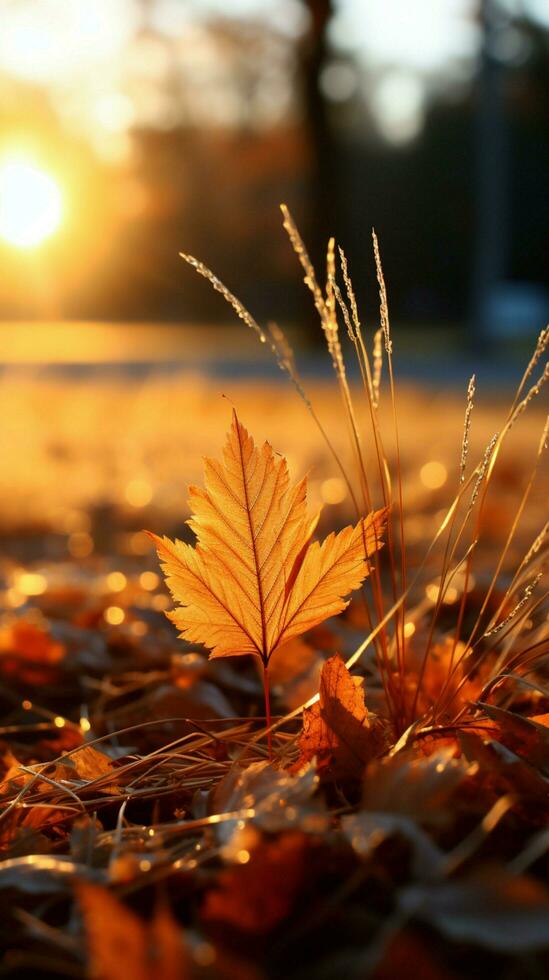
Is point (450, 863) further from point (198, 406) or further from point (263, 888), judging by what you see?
point (198, 406)

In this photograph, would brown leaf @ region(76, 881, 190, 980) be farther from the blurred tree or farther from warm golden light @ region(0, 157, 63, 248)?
warm golden light @ region(0, 157, 63, 248)

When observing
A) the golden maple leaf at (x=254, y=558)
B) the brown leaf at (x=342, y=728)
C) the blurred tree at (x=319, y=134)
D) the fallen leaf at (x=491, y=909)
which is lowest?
the fallen leaf at (x=491, y=909)

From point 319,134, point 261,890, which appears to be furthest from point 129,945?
point 319,134

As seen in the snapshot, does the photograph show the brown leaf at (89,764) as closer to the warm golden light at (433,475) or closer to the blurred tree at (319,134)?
the warm golden light at (433,475)

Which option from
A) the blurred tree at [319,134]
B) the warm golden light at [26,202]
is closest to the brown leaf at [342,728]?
the blurred tree at [319,134]

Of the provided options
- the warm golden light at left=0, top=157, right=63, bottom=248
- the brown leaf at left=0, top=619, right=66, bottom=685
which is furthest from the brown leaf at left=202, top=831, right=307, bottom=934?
the warm golden light at left=0, top=157, right=63, bottom=248

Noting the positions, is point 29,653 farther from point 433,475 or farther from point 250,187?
point 250,187
